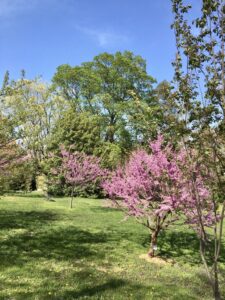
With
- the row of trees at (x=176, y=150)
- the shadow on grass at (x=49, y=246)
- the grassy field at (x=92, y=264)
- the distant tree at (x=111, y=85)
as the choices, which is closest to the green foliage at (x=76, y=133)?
the distant tree at (x=111, y=85)

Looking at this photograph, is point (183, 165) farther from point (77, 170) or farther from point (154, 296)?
point (77, 170)

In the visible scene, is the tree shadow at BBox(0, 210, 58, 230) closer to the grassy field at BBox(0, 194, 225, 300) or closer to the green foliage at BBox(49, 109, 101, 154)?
the grassy field at BBox(0, 194, 225, 300)

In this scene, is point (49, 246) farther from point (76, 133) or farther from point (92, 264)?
point (76, 133)

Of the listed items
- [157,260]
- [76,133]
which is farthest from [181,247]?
[76,133]

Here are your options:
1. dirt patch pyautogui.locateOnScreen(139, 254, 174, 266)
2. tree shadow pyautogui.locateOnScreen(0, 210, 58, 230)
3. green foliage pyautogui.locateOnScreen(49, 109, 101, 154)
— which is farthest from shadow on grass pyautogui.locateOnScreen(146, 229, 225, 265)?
green foliage pyautogui.locateOnScreen(49, 109, 101, 154)

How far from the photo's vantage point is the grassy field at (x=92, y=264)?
7.04m

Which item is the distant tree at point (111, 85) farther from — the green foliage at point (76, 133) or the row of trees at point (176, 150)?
the row of trees at point (176, 150)

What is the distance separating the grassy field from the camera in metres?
7.04

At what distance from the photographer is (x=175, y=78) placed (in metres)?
4.38

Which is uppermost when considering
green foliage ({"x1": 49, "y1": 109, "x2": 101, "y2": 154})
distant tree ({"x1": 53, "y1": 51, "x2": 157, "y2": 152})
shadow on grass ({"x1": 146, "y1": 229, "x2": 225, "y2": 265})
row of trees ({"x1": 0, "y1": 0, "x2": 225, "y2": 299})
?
distant tree ({"x1": 53, "y1": 51, "x2": 157, "y2": 152})

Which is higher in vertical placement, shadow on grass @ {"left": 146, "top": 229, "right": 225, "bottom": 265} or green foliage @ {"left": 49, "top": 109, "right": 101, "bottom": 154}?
green foliage @ {"left": 49, "top": 109, "right": 101, "bottom": 154}

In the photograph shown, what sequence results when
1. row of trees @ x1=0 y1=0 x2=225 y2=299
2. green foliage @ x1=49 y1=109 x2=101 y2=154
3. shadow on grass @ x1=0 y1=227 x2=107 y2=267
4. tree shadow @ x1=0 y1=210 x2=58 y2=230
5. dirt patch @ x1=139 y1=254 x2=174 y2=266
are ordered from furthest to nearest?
green foliage @ x1=49 y1=109 x2=101 y2=154
tree shadow @ x1=0 y1=210 x2=58 y2=230
dirt patch @ x1=139 y1=254 x2=174 y2=266
shadow on grass @ x1=0 y1=227 x2=107 y2=267
row of trees @ x1=0 y1=0 x2=225 y2=299

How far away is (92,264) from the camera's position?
9.12 m

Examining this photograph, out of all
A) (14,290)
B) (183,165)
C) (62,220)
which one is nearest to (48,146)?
(62,220)
